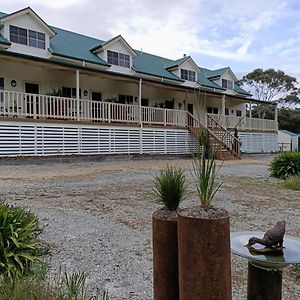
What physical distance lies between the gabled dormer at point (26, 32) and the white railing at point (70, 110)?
350 centimetres

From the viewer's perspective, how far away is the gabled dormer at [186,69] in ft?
92.5

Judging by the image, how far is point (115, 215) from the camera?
20.4 ft

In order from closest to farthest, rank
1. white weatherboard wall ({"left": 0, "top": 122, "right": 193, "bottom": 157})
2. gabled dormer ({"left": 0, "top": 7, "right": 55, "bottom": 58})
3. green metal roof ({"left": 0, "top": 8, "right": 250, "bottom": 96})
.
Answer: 1. white weatherboard wall ({"left": 0, "top": 122, "right": 193, "bottom": 157})
2. gabled dormer ({"left": 0, "top": 7, "right": 55, "bottom": 58})
3. green metal roof ({"left": 0, "top": 8, "right": 250, "bottom": 96})

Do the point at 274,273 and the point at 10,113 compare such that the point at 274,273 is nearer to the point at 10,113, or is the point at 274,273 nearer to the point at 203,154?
the point at 203,154

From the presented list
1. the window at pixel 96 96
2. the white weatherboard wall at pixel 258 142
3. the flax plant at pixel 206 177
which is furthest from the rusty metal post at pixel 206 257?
the white weatherboard wall at pixel 258 142

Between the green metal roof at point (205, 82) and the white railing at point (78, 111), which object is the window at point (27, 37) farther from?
the green metal roof at point (205, 82)

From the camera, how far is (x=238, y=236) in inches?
114

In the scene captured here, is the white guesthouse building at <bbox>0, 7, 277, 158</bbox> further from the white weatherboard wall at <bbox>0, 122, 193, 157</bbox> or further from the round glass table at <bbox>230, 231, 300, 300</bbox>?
the round glass table at <bbox>230, 231, 300, 300</bbox>

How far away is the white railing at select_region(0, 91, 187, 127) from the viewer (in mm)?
15518

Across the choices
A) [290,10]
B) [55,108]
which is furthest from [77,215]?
[290,10]

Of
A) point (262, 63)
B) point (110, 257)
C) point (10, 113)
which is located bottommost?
point (110, 257)

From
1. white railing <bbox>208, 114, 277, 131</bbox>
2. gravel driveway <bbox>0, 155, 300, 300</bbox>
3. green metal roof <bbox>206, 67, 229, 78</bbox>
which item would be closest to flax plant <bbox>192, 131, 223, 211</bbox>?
gravel driveway <bbox>0, 155, 300, 300</bbox>

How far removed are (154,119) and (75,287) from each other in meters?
18.9

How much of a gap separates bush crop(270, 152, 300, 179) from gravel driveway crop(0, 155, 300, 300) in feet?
3.25
